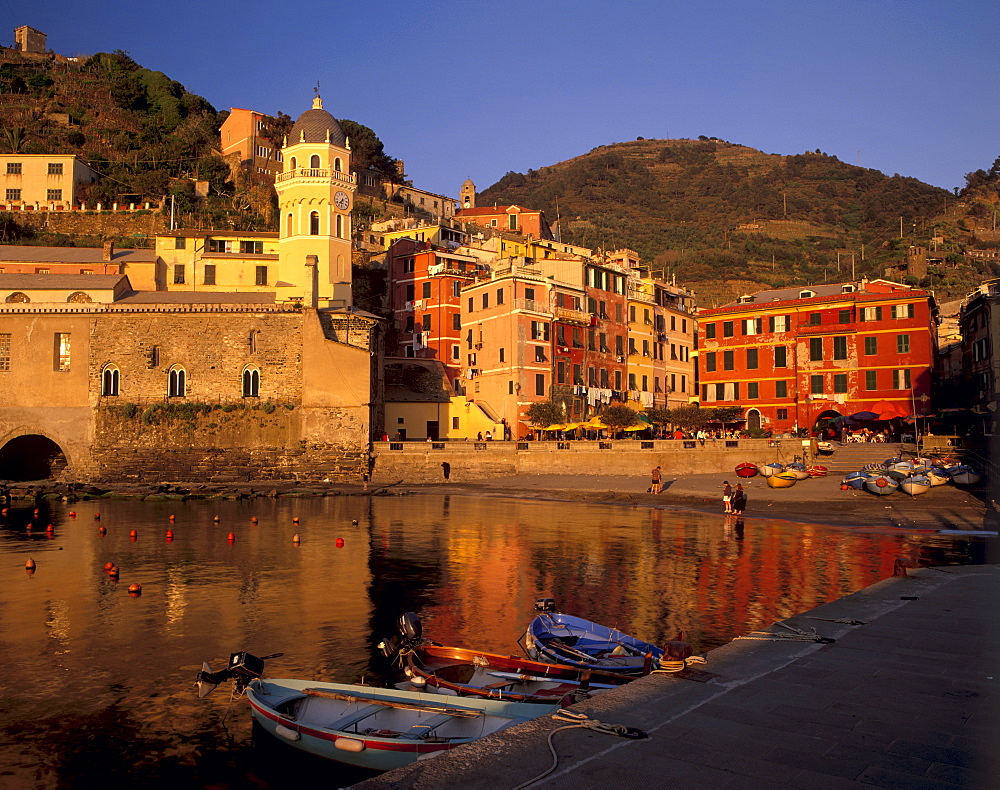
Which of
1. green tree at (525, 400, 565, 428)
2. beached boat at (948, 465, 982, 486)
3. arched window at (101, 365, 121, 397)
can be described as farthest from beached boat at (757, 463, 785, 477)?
arched window at (101, 365, 121, 397)

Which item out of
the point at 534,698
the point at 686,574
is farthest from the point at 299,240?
the point at 534,698

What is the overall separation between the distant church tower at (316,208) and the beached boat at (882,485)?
38051 mm

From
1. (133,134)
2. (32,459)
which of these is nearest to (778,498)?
(32,459)

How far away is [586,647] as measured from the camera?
1338 centimetres

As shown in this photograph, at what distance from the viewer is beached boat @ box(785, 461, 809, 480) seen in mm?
44250

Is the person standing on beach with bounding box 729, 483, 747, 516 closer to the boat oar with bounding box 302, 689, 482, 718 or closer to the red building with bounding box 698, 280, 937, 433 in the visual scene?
the red building with bounding box 698, 280, 937, 433

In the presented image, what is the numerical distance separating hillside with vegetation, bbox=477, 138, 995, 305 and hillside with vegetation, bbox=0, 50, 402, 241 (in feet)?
164

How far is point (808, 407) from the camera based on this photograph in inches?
2291

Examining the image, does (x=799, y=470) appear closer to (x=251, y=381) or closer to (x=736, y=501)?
(x=736, y=501)

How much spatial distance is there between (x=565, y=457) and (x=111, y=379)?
3180cm

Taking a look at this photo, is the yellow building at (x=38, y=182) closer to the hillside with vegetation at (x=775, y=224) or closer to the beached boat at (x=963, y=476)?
the hillside with vegetation at (x=775, y=224)

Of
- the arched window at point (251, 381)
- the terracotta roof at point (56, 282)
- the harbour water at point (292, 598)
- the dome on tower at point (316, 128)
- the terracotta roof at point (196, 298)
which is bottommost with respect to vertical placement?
the harbour water at point (292, 598)

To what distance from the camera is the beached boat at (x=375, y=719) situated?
31.0 ft

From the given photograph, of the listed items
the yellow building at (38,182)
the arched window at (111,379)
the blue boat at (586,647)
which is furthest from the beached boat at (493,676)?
the yellow building at (38,182)
